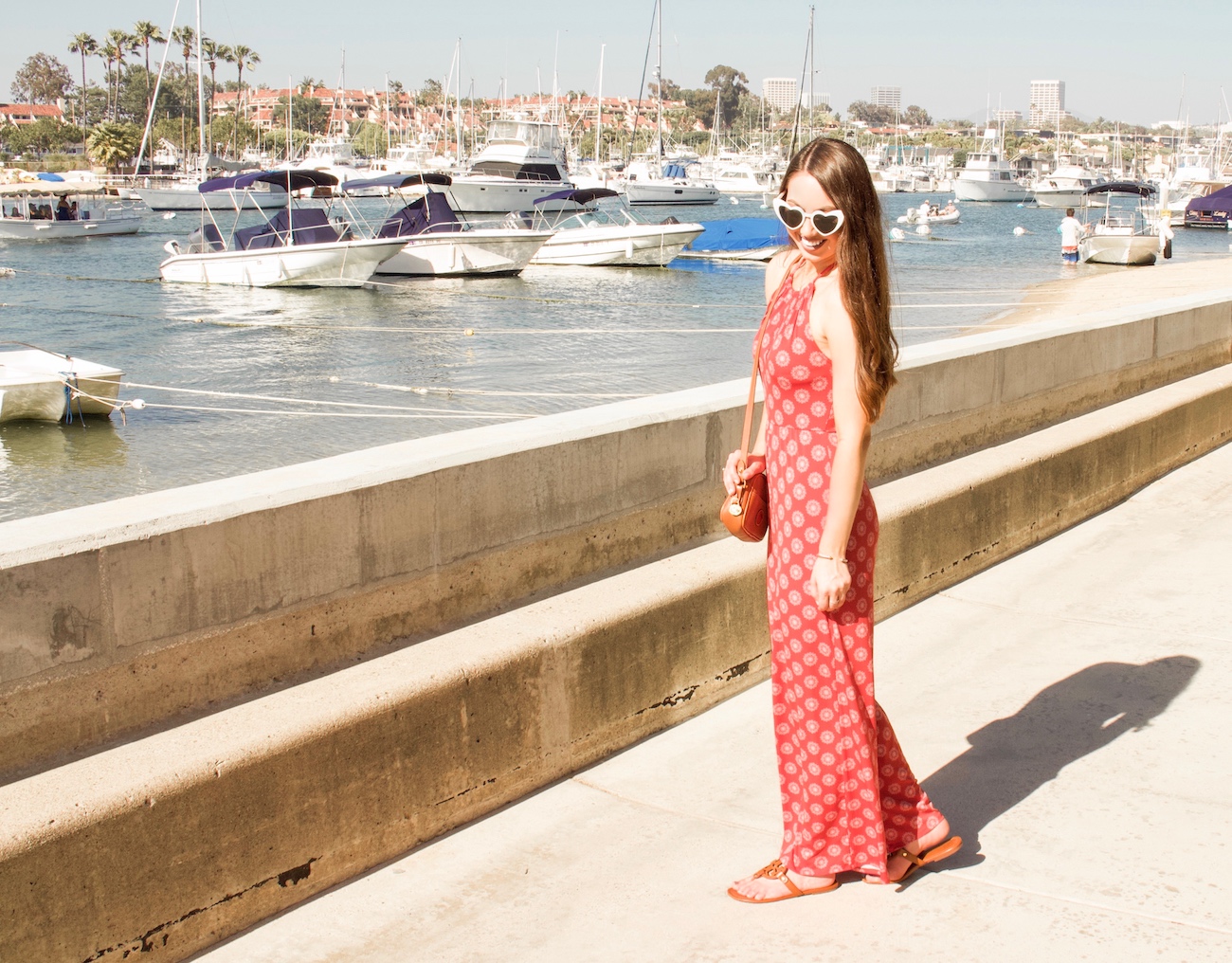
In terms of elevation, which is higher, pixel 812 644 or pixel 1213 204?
pixel 1213 204

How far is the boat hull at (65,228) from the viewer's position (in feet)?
202

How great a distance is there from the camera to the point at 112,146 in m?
127

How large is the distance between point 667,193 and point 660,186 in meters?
→ 1.63

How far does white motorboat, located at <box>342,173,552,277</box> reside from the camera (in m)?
41.3

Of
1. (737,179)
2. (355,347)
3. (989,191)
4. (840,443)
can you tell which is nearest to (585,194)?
(355,347)

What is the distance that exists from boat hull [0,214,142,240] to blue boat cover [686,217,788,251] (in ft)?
104

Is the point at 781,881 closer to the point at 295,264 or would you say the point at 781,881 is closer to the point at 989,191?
the point at 295,264

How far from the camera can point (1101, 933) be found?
329cm

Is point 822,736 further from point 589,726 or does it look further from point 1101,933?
point 589,726

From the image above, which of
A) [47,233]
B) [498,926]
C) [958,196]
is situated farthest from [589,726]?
[958,196]

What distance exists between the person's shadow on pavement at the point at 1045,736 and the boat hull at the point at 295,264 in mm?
34534

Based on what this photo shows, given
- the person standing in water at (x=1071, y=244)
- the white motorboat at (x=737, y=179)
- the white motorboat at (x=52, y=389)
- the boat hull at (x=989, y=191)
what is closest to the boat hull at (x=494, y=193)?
the person standing in water at (x=1071, y=244)

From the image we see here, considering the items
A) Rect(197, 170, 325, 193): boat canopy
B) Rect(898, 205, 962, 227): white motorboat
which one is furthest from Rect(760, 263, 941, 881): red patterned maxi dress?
Rect(898, 205, 962, 227): white motorboat

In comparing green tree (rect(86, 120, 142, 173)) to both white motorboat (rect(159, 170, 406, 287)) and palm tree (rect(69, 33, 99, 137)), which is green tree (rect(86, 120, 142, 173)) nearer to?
palm tree (rect(69, 33, 99, 137))
